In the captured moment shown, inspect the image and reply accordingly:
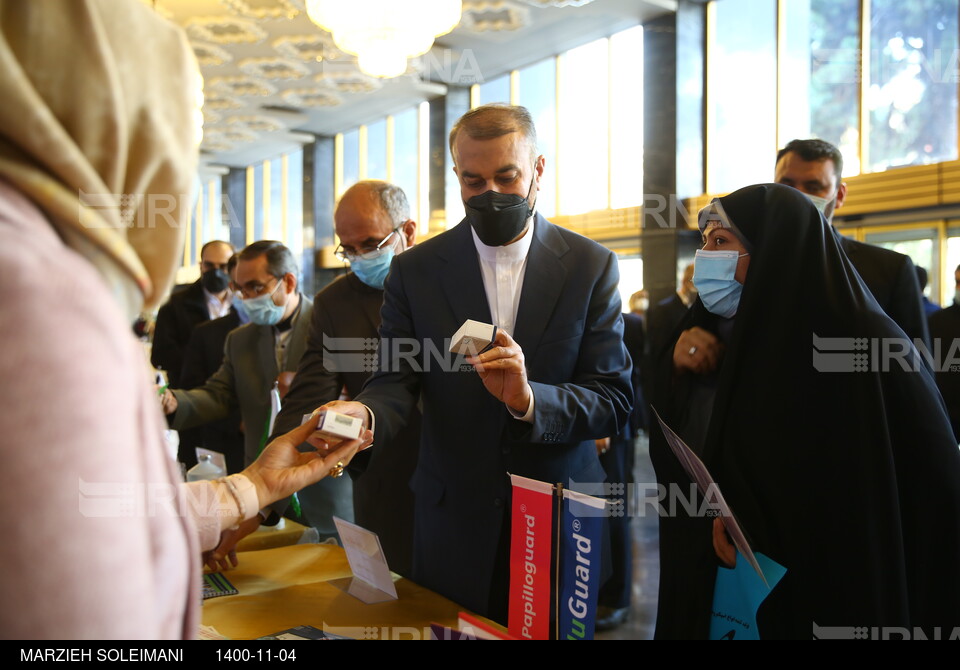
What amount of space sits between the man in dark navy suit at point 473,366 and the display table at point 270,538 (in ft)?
2.16

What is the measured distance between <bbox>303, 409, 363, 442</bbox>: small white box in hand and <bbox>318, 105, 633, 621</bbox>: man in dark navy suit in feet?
1.02

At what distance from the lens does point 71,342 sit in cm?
57

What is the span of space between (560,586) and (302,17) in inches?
402

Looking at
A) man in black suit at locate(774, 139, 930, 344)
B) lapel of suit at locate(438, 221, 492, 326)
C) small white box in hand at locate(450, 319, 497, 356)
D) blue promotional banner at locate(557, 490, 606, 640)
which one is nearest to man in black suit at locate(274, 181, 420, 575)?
lapel of suit at locate(438, 221, 492, 326)

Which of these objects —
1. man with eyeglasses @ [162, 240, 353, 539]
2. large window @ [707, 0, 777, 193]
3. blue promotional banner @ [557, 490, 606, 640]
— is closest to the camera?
blue promotional banner @ [557, 490, 606, 640]

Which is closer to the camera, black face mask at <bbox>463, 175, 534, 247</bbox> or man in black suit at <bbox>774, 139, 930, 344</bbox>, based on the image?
black face mask at <bbox>463, 175, 534, 247</bbox>

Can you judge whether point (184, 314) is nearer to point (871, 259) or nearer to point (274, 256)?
point (274, 256)

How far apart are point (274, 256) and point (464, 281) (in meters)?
1.83

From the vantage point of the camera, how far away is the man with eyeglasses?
3.20m

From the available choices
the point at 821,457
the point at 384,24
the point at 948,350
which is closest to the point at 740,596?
the point at 821,457

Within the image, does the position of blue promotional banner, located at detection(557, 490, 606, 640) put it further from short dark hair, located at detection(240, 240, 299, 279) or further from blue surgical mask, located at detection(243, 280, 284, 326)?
short dark hair, located at detection(240, 240, 299, 279)

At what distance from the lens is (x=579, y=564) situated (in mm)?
1208

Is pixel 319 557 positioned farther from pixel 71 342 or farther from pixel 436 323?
pixel 71 342

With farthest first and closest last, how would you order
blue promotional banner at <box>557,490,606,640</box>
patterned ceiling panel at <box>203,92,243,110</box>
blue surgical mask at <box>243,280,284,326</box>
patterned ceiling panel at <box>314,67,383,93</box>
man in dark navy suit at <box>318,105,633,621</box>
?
patterned ceiling panel at <box>203,92,243,110</box> → patterned ceiling panel at <box>314,67,383,93</box> → blue surgical mask at <box>243,280,284,326</box> → man in dark navy suit at <box>318,105,633,621</box> → blue promotional banner at <box>557,490,606,640</box>
